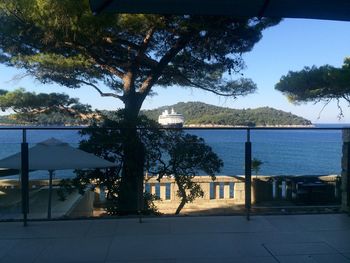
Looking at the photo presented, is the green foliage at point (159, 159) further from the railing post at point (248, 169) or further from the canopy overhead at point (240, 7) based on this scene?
the canopy overhead at point (240, 7)

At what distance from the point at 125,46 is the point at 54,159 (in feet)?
27.3

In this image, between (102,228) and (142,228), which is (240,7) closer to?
(142,228)

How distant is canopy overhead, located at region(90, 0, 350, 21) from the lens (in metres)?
3.12

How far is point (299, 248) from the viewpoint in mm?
4137

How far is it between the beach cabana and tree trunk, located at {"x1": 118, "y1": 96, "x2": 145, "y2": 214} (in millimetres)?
845

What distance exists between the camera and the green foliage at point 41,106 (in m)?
15.1

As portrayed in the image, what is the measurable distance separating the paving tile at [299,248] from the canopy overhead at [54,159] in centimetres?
213

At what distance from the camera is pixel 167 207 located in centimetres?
735

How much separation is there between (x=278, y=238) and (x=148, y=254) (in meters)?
1.37

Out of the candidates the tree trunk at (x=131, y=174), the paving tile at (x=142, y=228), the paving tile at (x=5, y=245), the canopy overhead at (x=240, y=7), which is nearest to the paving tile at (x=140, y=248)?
the paving tile at (x=142, y=228)

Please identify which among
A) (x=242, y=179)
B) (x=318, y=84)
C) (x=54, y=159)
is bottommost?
(x=242, y=179)

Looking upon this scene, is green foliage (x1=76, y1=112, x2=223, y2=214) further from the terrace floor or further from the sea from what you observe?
the terrace floor

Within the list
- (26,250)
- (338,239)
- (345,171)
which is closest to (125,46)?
(345,171)

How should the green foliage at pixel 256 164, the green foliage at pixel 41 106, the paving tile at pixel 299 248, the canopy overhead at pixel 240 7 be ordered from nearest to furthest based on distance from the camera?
the canopy overhead at pixel 240 7 → the paving tile at pixel 299 248 → the green foliage at pixel 256 164 → the green foliage at pixel 41 106
